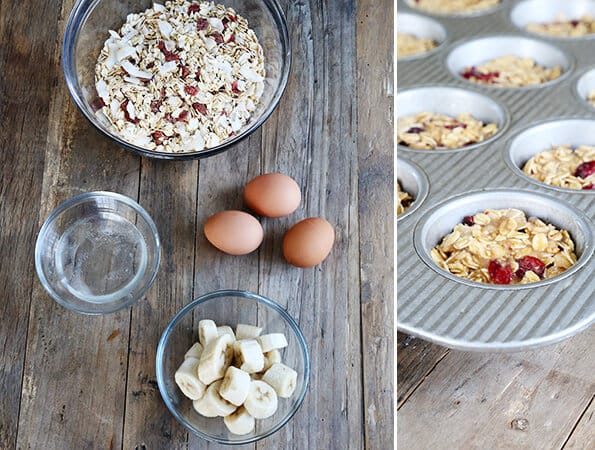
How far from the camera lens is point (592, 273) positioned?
70.3 inches

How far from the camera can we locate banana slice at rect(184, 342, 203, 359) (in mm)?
1433

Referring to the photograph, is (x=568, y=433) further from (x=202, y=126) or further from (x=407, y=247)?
(x=202, y=126)

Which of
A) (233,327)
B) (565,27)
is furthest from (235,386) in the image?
(565,27)

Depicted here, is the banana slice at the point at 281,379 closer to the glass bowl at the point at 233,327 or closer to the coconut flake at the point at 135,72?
the glass bowl at the point at 233,327

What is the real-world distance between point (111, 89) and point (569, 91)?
1.54m

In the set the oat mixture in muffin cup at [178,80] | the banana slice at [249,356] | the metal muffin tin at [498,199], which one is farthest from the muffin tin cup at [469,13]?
the banana slice at [249,356]

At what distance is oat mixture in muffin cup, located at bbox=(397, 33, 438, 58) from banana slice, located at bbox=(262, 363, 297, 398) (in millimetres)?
1593

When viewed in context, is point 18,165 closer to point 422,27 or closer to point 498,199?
point 498,199

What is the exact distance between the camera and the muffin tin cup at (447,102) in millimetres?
2408

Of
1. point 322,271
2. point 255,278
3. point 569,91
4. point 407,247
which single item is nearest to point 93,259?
point 255,278

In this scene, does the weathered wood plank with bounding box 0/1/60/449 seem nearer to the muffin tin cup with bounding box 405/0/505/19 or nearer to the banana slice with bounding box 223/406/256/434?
the banana slice with bounding box 223/406/256/434

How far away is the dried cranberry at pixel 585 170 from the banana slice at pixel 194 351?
51.3 inches

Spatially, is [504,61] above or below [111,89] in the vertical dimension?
below

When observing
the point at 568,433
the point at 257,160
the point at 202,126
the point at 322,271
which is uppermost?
the point at 202,126
